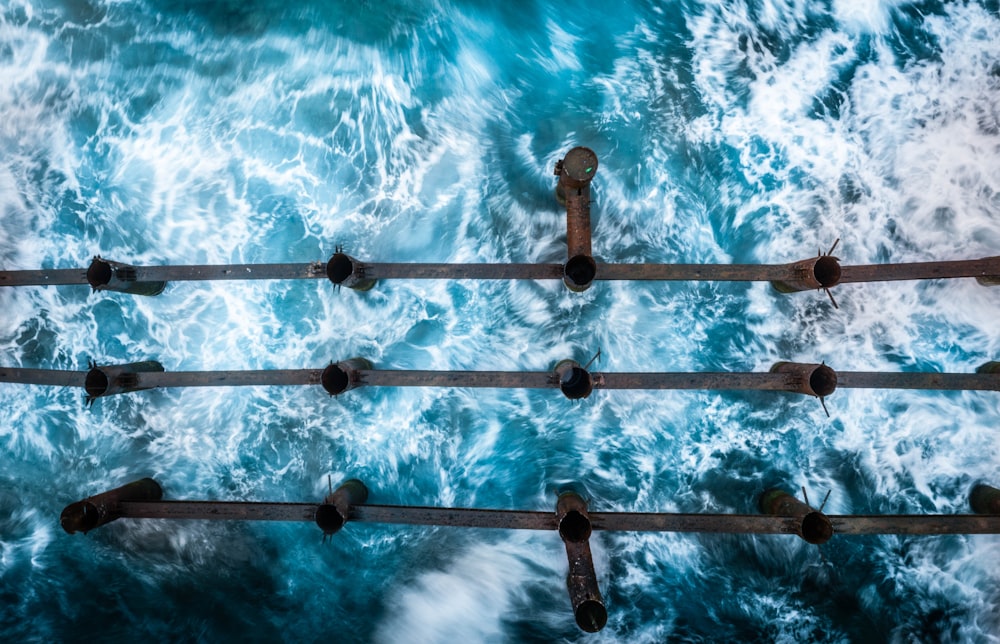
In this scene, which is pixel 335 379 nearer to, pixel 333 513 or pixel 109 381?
pixel 333 513

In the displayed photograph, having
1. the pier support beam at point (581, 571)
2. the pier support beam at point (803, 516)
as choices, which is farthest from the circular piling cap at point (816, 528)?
the pier support beam at point (581, 571)

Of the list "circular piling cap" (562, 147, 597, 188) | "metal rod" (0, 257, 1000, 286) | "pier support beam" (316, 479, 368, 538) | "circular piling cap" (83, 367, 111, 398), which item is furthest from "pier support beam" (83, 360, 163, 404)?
"circular piling cap" (562, 147, 597, 188)

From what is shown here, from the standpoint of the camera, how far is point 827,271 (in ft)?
21.4

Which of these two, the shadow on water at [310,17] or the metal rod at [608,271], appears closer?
the metal rod at [608,271]

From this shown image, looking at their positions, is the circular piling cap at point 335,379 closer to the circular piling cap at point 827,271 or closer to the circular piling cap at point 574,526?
the circular piling cap at point 574,526

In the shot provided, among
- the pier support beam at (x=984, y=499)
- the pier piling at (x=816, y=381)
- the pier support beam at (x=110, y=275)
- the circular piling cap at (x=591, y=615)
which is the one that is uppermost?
the pier support beam at (x=110, y=275)

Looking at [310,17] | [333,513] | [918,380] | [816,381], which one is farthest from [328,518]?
[918,380]

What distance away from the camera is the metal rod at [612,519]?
6.61 meters

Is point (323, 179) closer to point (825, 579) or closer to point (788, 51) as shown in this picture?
point (788, 51)

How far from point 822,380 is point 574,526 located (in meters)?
3.91

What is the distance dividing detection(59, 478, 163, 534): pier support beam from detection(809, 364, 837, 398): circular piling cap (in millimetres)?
9925

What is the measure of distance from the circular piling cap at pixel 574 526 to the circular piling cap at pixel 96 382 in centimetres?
681

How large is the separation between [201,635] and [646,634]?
7.56 m

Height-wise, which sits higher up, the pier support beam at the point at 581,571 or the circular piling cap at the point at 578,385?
the circular piling cap at the point at 578,385
